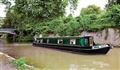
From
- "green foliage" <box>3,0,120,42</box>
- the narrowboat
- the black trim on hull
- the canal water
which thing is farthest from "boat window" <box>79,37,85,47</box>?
"green foliage" <box>3,0,120,42</box>

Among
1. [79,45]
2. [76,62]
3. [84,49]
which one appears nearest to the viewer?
[76,62]

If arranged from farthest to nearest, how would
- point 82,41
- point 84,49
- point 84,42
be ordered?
point 82,41, point 84,42, point 84,49

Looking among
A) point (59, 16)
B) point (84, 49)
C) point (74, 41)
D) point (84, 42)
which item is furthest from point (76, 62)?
point (59, 16)

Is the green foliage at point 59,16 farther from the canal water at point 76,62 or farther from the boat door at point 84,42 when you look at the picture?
the canal water at point 76,62

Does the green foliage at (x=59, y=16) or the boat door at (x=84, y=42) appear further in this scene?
the green foliage at (x=59, y=16)

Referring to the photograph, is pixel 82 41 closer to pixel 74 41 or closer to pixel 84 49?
pixel 84 49

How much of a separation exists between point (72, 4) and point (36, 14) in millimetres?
4267

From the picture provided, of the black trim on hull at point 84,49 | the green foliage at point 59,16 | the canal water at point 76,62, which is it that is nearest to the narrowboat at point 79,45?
the black trim on hull at point 84,49

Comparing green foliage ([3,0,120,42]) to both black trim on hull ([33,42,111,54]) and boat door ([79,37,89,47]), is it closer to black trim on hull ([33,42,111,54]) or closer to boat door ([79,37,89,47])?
black trim on hull ([33,42,111,54])

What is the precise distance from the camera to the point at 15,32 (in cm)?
4700

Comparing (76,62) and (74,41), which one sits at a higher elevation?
(74,41)

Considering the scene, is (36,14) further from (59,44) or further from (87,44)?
(87,44)

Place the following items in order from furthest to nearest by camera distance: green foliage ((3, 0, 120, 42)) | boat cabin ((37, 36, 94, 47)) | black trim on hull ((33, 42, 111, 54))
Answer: green foliage ((3, 0, 120, 42)), boat cabin ((37, 36, 94, 47)), black trim on hull ((33, 42, 111, 54))

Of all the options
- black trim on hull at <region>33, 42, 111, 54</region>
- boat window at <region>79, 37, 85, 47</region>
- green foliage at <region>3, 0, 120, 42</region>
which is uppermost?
green foliage at <region>3, 0, 120, 42</region>
